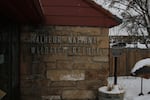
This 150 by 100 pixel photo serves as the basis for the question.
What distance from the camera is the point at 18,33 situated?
769 centimetres

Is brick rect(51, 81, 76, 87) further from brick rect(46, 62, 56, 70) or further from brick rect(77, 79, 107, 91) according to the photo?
brick rect(46, 62, 56, 70)

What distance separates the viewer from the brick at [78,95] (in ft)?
26.3

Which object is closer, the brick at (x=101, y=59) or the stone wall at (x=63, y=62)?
the stone wall at (x=63, y=62)

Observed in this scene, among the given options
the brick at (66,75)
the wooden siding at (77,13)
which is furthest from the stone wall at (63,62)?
the wooden siding at (77,13)

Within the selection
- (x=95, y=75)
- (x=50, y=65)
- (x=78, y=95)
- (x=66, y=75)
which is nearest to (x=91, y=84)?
(x=95, y=75)

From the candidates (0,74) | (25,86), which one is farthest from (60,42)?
(0,74)

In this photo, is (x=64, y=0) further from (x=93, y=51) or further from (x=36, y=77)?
(x=36, y=77)

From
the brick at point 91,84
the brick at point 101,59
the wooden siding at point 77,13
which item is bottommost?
the brick at point 91,84

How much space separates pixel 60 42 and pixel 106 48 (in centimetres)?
115

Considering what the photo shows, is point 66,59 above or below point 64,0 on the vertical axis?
below

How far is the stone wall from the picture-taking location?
788 centimetres

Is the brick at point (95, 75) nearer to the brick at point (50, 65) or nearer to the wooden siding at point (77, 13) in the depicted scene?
the brick at point (50, 65)

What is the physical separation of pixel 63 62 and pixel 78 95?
2.89ft

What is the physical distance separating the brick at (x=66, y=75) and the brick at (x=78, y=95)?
31 cm
